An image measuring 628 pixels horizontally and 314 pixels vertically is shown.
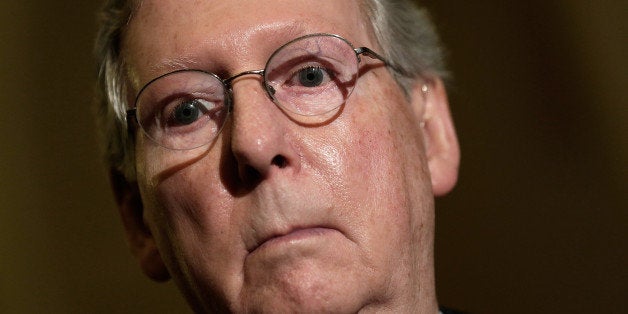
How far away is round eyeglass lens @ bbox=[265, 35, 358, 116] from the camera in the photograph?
125 centimetres

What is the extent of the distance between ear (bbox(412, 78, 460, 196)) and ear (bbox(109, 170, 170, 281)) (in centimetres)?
61

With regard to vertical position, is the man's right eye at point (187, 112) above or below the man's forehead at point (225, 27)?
below

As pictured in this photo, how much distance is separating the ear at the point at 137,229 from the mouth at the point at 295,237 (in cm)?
45

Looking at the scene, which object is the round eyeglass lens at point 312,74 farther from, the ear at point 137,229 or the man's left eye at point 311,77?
the ear at point 137,229

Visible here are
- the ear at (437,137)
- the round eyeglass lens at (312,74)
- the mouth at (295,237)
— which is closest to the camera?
the mouth at (295,237)

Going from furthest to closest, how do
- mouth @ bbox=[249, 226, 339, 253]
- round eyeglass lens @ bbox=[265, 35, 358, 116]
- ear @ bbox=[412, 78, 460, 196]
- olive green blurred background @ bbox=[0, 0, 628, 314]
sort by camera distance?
olive green blurred background @ bbox=[0, 0, 628, 314], ear @ bbox=[412, 78, 460, 196], round eyeglass lens @ bbox=[265, 35, 358, 116], mouth @ bbox=[249, 226, 339, 253]

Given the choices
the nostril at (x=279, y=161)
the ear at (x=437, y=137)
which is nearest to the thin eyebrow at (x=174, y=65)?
the nostril at (x=279, y=161)

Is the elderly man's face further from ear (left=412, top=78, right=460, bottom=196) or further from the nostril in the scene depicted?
ear (left=412, top=78, right=460, bottom=196)

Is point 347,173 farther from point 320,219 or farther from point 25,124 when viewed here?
point 25,124

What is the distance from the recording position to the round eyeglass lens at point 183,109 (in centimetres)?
127

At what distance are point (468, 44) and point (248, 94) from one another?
123 centimetres

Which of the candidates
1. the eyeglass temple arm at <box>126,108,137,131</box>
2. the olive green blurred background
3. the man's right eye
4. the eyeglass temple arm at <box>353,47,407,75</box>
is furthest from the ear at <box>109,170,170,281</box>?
the olive green blurred background

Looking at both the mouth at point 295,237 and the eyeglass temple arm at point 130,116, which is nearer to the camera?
the mouth at point 295,237

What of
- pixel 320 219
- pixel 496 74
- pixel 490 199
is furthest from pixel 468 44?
pixel 320 219
